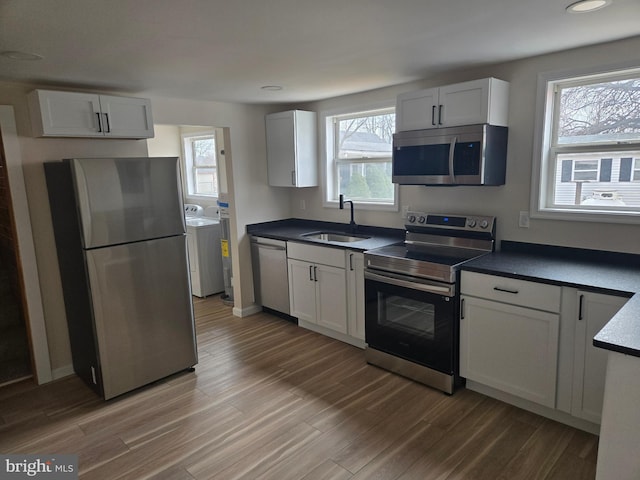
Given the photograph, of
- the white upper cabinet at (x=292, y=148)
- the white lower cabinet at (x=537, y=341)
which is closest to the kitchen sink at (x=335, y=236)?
the white upper cabinet at (x=292, y=148)

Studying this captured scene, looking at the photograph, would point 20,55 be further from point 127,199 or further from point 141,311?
point 141,311

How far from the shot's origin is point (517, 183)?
3012mm

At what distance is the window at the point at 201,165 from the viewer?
591 centimetres

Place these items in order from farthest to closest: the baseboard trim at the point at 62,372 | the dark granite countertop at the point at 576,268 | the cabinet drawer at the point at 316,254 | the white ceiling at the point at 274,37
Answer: the cabinet drawer at the point at 316,254
the baseboard trim at the point at 62,372
the dark granite countertop at the point at 576,268
the white ceiling at the point at 274,37

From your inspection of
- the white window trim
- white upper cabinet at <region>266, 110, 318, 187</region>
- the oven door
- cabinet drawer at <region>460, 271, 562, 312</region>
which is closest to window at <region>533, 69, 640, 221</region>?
cabinet drawer at <region>460, 271, 562, 312</region>

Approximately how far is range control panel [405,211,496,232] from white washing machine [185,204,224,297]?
2571 millimetres

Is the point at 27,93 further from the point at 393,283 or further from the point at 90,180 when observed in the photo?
the point at 393,283

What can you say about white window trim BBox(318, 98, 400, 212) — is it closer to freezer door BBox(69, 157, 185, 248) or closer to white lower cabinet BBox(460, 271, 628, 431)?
white lower cabinet BBox(460, 271, 628, 431)

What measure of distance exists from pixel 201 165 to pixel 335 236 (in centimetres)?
278

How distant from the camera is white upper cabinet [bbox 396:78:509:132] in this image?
9.27ft

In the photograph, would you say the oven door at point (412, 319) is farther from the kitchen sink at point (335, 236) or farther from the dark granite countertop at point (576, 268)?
the kitchen sink at point (335, 236)

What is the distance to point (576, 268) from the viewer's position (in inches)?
101

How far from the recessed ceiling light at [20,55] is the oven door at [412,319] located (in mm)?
2464

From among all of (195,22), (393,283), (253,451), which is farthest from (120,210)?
(393,283)
